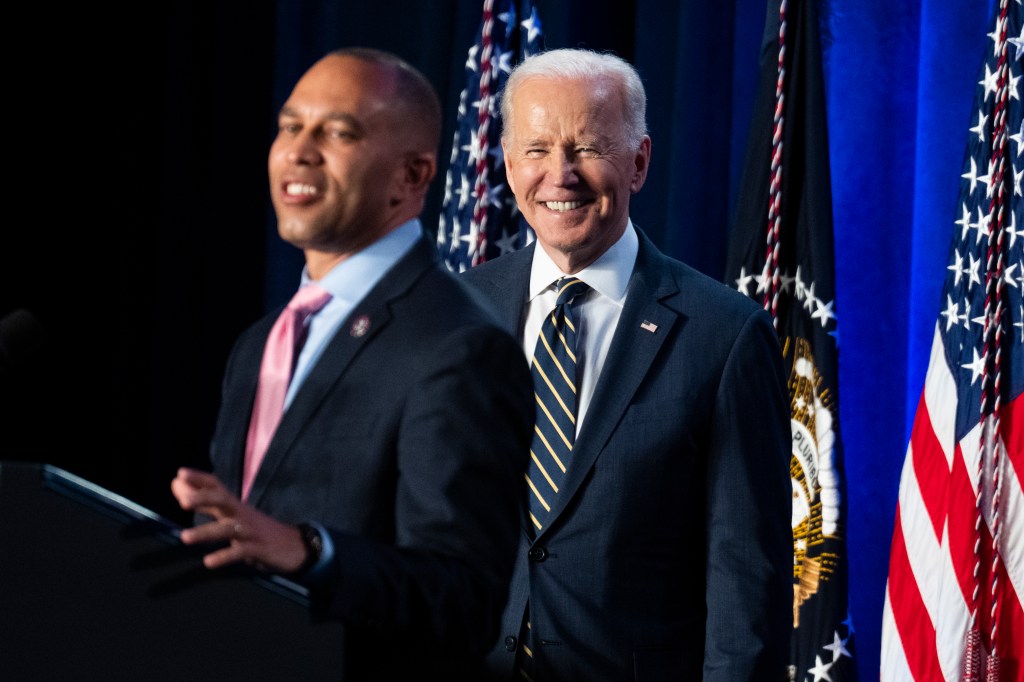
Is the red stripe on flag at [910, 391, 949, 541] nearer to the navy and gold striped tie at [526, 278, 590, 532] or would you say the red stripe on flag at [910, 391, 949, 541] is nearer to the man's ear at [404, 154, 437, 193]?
the navy and gold striped tie at [526, 278, 590, 532]

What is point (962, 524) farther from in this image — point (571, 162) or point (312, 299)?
point (312, 299)

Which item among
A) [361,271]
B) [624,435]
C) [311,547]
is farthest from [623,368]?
[311,547]

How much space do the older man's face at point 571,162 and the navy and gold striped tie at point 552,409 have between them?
0.39 ft

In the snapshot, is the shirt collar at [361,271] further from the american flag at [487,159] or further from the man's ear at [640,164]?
the american flag at [487,159]

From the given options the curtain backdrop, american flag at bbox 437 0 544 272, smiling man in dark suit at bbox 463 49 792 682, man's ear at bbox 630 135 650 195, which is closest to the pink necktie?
smiling man in dark suit at bbox 463 49 792 682

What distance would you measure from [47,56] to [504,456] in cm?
248

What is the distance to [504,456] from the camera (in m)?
1.15

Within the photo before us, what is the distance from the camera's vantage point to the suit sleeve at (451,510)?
1062 mm

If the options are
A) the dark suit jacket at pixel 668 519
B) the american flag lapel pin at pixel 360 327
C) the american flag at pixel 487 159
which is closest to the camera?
the american flag lapel pin at pixel 360 327

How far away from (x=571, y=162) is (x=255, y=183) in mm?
1327

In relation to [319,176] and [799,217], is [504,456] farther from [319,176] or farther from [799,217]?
[799,217]

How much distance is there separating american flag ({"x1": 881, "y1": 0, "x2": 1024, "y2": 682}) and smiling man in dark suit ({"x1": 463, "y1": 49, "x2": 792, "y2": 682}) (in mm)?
947

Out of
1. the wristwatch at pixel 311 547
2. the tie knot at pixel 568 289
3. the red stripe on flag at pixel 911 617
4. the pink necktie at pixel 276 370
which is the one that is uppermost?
the tie knot at pixel 568 289

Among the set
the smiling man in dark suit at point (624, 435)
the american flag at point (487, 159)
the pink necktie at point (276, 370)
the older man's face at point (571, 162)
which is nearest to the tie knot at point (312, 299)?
the pink necktie at point (276, 370)
